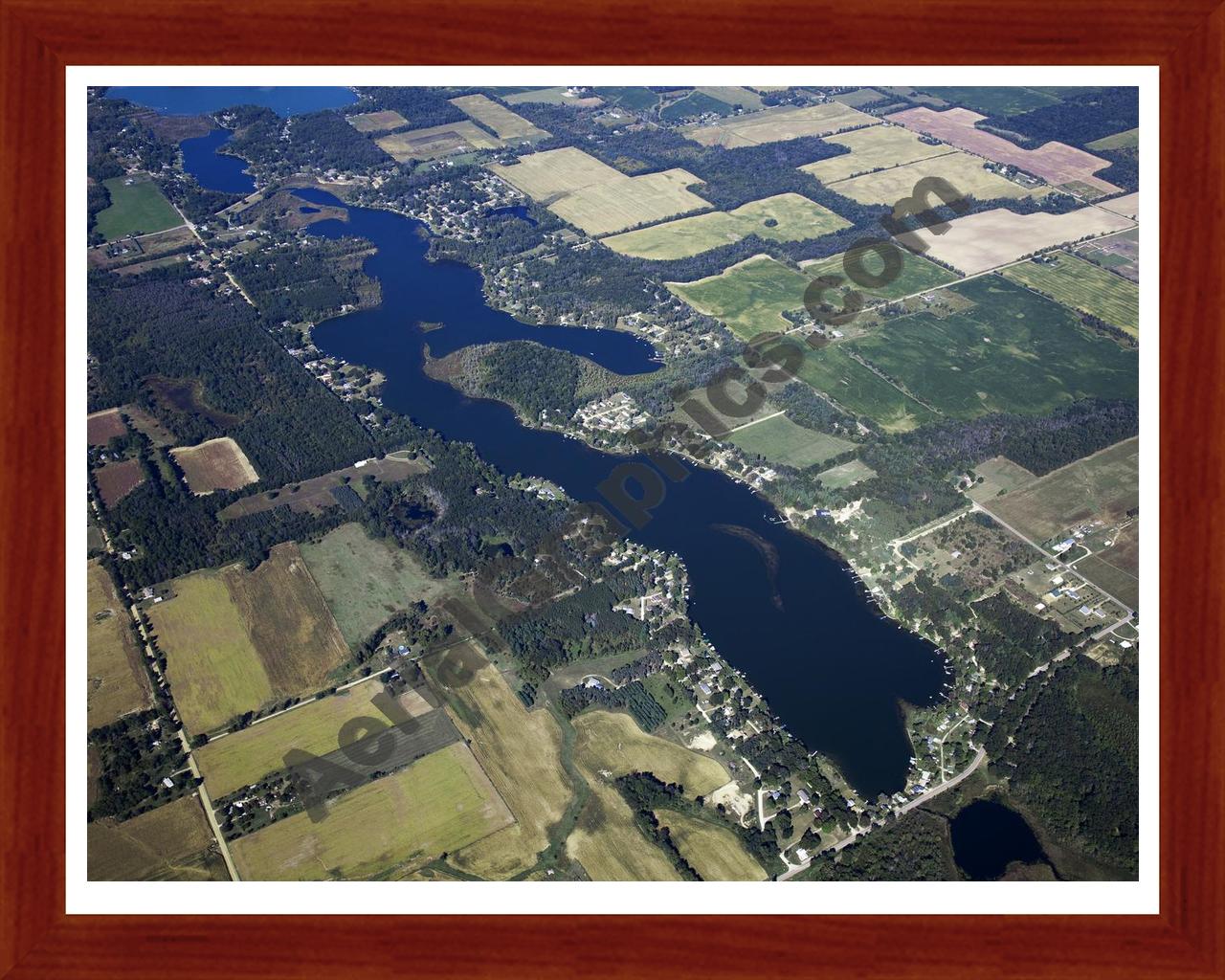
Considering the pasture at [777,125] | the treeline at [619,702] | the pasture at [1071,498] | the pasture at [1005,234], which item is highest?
the pasture at [777,125]

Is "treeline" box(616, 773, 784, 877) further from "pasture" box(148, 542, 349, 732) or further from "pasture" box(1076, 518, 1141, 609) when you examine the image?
"pasture" box(1076, 518, 1141, 609)

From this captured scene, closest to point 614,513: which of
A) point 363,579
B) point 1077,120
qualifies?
point 363,579

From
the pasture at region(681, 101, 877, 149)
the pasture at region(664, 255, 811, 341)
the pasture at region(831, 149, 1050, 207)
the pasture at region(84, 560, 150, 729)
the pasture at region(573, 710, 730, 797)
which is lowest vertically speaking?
the pasture at region(573, 710, 730, 797)

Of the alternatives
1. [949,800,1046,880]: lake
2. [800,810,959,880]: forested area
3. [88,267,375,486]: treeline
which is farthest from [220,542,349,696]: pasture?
[949,800,1046,880]: lake

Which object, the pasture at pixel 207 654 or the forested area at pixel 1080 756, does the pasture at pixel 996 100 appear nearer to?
the forested area at pixel 1080 756

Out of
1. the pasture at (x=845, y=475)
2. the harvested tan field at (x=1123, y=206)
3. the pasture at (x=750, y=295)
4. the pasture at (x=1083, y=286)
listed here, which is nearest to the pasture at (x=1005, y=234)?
the harvested tan field at (x=1123, y=206)

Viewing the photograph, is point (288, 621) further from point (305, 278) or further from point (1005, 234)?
point (1005, 234)
